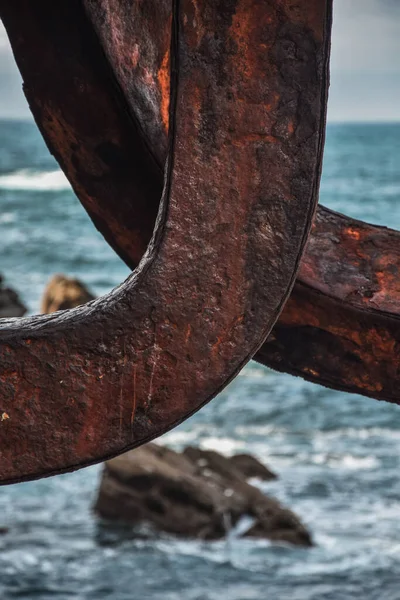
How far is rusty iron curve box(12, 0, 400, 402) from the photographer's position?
5.21 ft

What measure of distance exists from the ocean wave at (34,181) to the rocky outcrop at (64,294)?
131 ft

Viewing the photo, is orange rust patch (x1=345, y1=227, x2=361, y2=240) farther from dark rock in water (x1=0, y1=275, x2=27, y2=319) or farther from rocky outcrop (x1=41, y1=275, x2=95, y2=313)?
rocky outcrop (x1=41, y1=275, x2=95, y2=313)

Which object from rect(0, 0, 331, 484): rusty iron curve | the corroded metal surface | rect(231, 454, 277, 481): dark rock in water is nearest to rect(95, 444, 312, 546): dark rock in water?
rect(231, 454, 277, 481): dark rock in water

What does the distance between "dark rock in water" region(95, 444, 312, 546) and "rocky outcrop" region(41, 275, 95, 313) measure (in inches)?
242

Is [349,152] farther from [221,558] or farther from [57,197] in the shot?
[221,558]

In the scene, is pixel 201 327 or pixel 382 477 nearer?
pixel 201 327

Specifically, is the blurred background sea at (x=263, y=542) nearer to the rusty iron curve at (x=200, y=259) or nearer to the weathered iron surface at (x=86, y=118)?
the weathered iron surface at (x=86, y=118)

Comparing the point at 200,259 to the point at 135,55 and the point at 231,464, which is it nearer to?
the point at 135,55

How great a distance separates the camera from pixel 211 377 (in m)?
1.19

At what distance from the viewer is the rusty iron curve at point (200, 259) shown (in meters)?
1.18

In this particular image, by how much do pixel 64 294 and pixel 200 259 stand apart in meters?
16.3

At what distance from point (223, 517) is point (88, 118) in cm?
956

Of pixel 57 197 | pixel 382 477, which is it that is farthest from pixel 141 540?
pixel 57 197

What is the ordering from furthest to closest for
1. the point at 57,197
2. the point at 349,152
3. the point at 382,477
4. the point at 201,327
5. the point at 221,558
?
the point at 349,152
the point at 57,197
the point at 382,477
the point at 221,558
the point at 201,327
